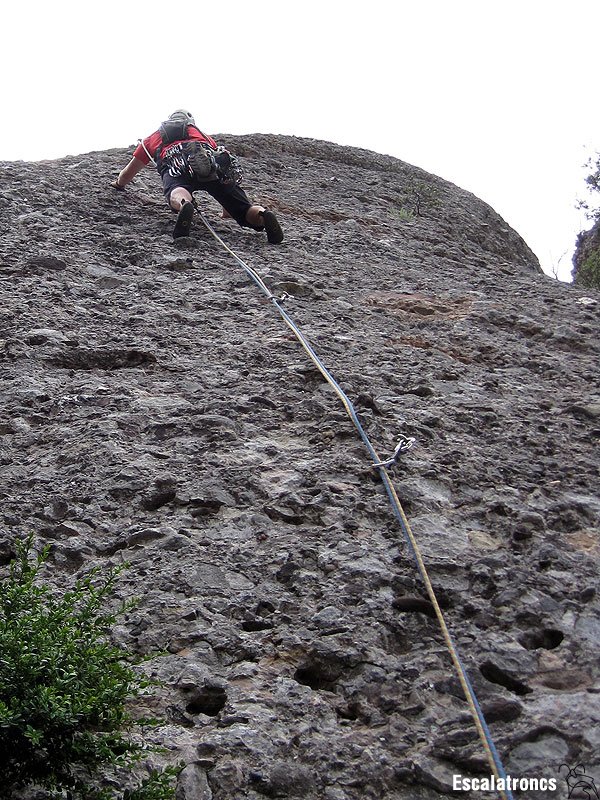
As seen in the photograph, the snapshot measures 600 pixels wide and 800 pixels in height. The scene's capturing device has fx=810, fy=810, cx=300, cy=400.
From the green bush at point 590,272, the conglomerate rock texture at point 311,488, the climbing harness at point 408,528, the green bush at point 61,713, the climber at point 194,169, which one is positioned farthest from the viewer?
the green bush at point 590,272

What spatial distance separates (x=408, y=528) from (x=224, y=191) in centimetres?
411

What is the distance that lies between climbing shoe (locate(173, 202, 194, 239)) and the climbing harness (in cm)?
73

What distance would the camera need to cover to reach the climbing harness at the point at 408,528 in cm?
221

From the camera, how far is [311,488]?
343 centimetres

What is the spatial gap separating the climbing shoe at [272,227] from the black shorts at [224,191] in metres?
0.22

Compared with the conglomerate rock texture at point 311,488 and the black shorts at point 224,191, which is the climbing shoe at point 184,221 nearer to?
the conglomerate rock texture at point 311,488

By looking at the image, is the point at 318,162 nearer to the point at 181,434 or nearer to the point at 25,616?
the point at 181,434

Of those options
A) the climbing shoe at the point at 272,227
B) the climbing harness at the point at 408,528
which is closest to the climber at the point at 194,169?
the climbing shoe at the point at 272,227

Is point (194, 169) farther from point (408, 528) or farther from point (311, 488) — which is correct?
point (408, 528)

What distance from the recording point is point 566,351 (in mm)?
4812

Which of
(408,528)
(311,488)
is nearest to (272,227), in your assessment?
(311,488)

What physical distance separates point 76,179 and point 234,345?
306 centimetres

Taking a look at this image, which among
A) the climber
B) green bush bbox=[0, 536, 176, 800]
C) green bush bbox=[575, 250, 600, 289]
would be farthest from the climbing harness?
green bush bbox=[575, 250, 600, 289]

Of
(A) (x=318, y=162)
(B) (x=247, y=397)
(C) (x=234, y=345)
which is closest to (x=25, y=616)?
(B) (x=247, y=397)
